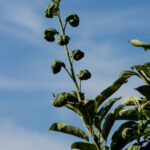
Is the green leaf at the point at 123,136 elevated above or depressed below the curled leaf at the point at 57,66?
below

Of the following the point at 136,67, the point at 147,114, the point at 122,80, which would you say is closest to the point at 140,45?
the point at 136,67

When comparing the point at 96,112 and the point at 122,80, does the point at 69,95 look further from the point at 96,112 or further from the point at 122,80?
the point at 122,80

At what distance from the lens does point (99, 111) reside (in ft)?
18.1

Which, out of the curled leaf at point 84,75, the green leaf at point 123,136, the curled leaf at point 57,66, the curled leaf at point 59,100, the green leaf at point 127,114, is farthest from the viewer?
the green leaf at point 127,114

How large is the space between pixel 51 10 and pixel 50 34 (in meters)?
0.33

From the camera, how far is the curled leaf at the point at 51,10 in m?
5.76

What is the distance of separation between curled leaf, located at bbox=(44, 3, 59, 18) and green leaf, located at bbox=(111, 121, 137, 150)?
173 cm

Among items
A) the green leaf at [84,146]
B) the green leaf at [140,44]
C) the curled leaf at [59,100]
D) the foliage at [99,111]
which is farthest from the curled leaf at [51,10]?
the green leaf at [84,146]

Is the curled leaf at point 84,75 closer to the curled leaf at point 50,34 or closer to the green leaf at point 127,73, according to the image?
the curled leaf at point 50,34

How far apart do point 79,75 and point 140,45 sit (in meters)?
1.16

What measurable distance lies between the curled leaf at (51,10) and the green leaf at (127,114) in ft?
5.11

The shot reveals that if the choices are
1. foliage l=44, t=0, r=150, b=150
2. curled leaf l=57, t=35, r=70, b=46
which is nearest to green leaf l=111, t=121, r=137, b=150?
foliage l=44, t=0, r=150, b=150

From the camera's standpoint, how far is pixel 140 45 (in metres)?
6.02

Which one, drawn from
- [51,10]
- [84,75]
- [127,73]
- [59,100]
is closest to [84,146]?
[59,100]
